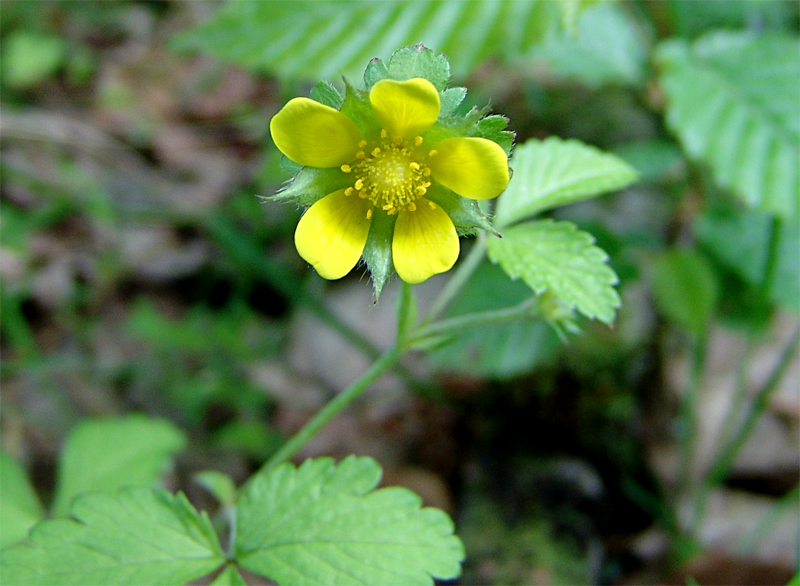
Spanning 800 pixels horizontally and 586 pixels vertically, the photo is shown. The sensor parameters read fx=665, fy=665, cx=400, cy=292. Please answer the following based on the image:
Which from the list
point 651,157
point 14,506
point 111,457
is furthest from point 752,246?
point 14,506

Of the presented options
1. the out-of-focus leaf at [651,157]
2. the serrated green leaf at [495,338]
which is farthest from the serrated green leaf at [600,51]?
the serrated green leaf at [495,338]

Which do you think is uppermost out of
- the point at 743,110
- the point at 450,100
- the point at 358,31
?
the point at 358,31

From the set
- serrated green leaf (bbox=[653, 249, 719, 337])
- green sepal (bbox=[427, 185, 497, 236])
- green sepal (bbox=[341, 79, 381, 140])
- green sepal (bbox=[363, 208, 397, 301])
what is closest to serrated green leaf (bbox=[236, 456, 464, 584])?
green sepal (bbox=[363, 208, 397, 301])

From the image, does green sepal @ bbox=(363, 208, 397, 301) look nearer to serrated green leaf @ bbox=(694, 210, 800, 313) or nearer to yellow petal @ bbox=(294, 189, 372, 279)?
yellow petal @ bbox=(294, 189, 372, 279)

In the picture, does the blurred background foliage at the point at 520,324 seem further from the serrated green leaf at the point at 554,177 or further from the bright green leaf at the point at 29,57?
the bright green leaf at the point at 29,57

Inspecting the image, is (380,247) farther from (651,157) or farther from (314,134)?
(651,157)

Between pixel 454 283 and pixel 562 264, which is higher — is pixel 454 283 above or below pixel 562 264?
above

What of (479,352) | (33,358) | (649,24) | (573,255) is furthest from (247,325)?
(649,24)
